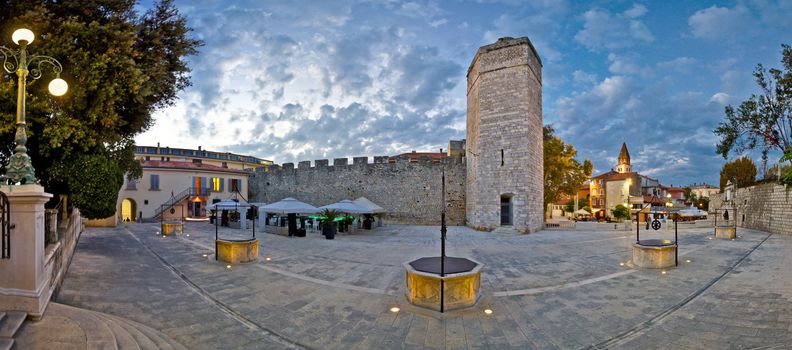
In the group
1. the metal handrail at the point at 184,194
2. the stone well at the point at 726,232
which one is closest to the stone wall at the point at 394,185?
the metal handrail at the point at 184,194

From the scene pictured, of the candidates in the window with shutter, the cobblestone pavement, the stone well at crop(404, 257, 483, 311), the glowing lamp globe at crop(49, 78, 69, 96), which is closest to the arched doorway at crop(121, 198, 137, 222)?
the window with shutter

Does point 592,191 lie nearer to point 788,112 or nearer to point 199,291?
point 788,112

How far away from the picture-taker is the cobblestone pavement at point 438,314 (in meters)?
4.87

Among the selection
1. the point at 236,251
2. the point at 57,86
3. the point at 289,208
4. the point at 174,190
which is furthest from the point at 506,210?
the point at 174,190

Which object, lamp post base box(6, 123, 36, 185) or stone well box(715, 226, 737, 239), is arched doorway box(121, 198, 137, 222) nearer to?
lamp post base box(6, 123, 36, 185)

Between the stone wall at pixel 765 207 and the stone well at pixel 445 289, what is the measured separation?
1978 cm

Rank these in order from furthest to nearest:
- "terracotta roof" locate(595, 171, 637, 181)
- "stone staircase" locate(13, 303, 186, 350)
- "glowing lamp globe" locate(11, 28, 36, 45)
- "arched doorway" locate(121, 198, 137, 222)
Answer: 1. "terracotta roof" locate(595, 171, 637, 181)
2. "arched doorway" locate(121, 198, 137, 222)
3. "glowing lamp globe" locate(11, 28, 36, 45)
4. "stone staircase" locate(13, 303, 186, 350)

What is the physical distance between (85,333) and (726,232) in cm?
2245

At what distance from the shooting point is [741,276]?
8.16 m

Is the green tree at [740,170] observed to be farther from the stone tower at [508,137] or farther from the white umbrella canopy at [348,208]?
the white umbrella canopy at [348,208]

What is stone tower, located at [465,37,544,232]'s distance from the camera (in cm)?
1919

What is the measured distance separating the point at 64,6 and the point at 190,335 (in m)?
9.21

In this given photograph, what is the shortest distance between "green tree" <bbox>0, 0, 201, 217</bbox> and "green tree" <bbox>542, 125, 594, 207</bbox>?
2359 centimetres

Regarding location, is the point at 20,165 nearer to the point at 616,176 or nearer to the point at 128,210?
the point at 128,210
